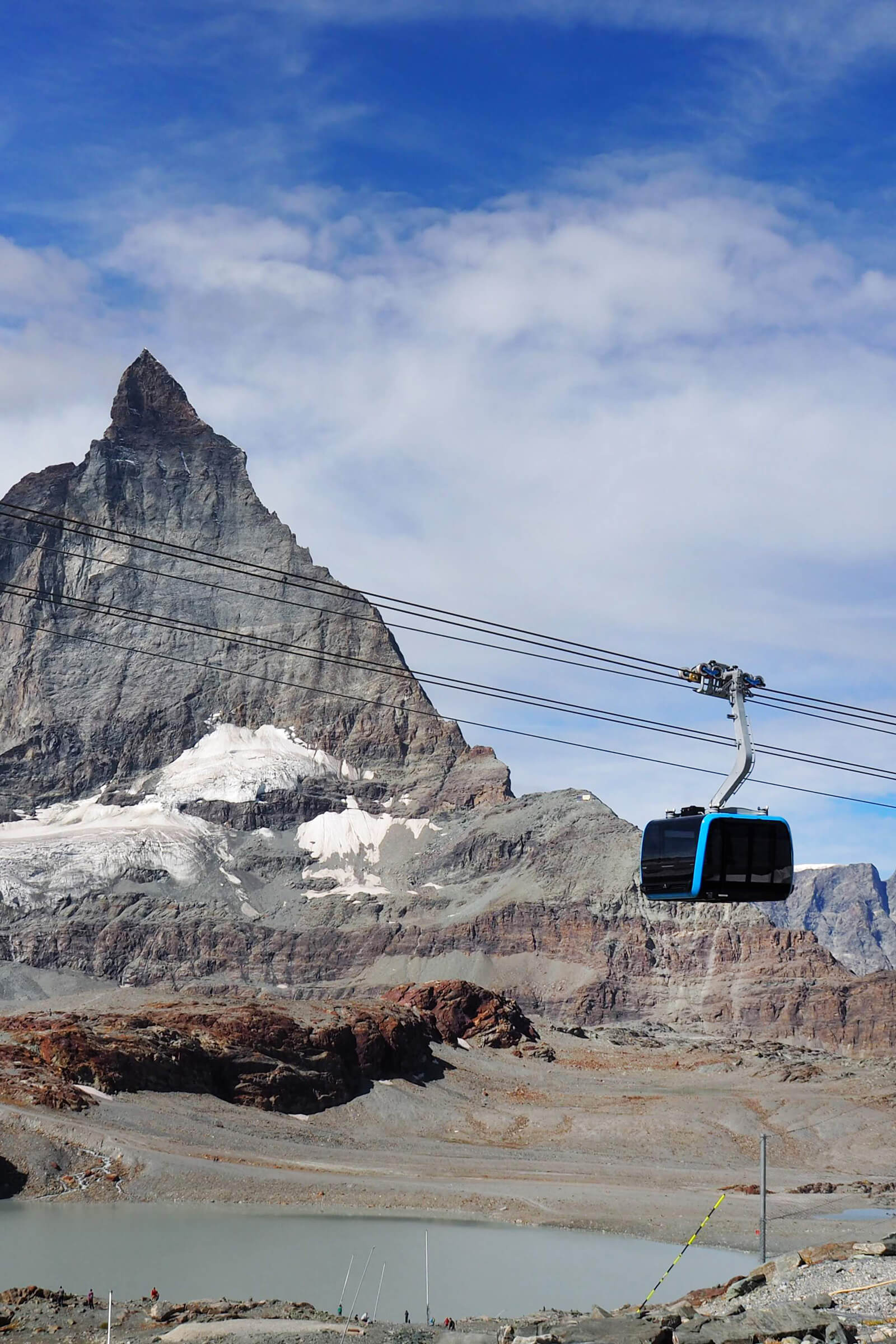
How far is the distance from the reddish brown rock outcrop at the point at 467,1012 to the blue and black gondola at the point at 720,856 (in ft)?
345

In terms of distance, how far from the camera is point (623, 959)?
194 meters

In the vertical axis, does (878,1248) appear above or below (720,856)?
below

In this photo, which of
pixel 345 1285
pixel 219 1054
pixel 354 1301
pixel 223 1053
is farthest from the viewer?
pixel 223 1053

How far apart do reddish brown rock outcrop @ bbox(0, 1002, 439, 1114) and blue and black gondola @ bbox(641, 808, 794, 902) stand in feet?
176

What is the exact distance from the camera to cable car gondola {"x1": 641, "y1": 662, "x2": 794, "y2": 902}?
80.9ft

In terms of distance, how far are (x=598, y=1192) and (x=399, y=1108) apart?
102 feet

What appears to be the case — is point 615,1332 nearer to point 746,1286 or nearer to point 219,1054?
point 746,1286

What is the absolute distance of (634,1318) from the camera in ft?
84.6

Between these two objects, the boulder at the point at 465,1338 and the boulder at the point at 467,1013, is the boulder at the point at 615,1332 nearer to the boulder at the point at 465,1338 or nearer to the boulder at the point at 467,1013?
the boulder at the point at 465,1338

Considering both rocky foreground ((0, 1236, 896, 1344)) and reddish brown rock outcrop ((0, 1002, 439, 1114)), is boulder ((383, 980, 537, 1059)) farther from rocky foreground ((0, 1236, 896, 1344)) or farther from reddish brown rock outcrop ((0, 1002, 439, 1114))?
rocky foreground ((0, 1236, 896, 1344))

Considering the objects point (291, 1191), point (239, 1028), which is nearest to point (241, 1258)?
point (291, 1191)

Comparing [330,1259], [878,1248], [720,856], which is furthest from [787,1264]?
[330,1259]

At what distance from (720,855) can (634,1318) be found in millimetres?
9413

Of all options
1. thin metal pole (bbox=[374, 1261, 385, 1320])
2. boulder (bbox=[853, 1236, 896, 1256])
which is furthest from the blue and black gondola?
thin metal pole (bbox=[374, 1261, 385, 1320])
